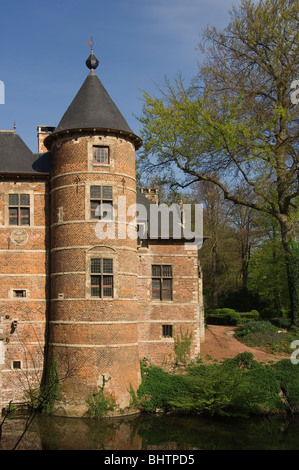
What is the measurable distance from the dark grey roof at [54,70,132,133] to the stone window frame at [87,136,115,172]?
A: 0.47 metres

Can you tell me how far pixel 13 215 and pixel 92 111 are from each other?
5031 millimetres

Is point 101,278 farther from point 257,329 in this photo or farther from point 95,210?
point 257,329

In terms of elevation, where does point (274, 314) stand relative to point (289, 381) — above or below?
above

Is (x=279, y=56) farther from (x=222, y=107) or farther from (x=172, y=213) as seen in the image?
(x=172, y=213)

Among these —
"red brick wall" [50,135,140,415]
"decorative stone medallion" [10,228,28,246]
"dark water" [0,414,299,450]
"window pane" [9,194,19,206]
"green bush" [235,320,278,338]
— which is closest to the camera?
"dark water" [0,414,299,450]

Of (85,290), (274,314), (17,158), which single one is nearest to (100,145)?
(17,158)

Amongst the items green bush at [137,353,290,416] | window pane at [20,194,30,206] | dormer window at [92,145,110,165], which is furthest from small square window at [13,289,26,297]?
dormer window at [92,145,110,165]

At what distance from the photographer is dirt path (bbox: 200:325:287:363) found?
20844 millimetres

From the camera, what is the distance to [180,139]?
24859 millimetres

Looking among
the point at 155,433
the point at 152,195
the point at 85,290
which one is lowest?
the point at 155,433

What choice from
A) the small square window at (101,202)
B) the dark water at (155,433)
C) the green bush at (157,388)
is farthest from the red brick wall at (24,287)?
the green bush at (157,388)

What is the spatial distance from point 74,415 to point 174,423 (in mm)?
3342

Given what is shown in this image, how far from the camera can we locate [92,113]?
18.1m

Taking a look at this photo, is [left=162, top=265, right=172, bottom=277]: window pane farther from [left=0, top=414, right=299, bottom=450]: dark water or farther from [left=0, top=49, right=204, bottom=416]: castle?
[left=0, top=414, right=299, bottom=450]: dark water
